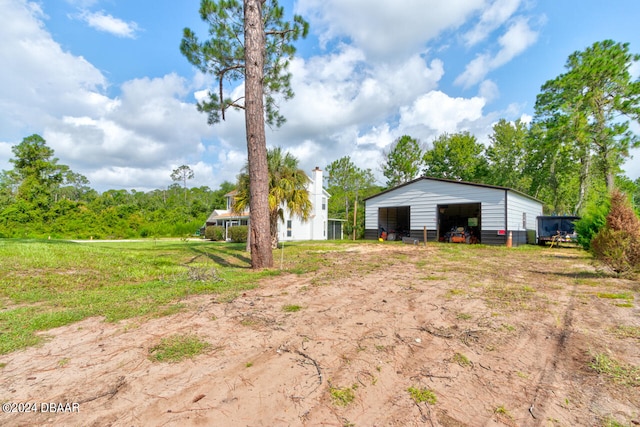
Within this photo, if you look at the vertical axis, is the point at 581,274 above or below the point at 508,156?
below

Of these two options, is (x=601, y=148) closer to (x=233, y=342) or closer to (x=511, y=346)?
(x=511, y=346)

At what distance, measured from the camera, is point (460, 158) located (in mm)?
33500

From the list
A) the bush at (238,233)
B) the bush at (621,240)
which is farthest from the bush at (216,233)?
the bush at (621,240)

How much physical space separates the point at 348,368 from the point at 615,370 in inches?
84.0

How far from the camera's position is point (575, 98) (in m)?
19.8

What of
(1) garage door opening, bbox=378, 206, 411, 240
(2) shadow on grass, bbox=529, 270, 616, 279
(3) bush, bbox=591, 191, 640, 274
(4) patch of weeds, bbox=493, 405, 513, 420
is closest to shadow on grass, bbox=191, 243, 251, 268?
(4) patch of weeds, bbox=493, 405, 513, 420

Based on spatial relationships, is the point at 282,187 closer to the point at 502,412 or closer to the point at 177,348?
the point at 177,348

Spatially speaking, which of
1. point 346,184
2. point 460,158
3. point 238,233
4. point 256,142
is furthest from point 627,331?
point 346,184

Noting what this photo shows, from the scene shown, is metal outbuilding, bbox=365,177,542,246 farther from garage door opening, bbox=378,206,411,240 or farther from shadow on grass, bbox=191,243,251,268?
shadow on grass, bbox=191,243,251,268

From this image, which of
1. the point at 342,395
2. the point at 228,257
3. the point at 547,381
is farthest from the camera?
the point at 228,257

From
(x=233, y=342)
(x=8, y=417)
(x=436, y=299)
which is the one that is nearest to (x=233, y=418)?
(x=233, y=342)

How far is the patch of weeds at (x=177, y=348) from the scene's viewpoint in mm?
2461

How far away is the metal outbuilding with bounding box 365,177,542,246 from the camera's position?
16.3 m

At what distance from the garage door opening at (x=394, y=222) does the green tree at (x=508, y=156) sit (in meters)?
15.0
